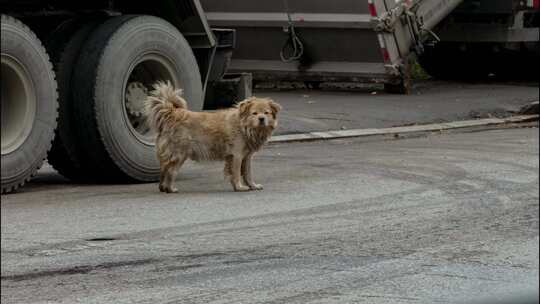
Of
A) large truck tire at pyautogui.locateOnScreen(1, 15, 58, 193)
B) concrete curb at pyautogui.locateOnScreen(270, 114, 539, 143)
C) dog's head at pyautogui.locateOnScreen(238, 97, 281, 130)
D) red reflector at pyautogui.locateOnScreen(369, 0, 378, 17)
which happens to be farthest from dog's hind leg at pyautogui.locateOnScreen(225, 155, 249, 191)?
red reflector at pyautogui.locateOnScreen(369, 0, 378, 17)

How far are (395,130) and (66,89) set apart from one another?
5.64 m

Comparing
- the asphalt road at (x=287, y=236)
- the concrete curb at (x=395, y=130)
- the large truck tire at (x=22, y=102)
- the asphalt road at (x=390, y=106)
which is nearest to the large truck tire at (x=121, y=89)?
the asphalt road at (x=287, y=236)

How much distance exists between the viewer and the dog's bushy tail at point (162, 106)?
9148 millimetres

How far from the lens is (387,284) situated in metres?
5.74

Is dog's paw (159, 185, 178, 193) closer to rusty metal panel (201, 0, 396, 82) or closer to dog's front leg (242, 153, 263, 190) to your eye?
dog's front leg (242, 153, 263, 190)

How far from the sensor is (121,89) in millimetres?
9438

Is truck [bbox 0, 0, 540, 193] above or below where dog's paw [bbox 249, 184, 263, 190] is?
above

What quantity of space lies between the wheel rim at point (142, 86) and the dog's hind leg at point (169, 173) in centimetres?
47

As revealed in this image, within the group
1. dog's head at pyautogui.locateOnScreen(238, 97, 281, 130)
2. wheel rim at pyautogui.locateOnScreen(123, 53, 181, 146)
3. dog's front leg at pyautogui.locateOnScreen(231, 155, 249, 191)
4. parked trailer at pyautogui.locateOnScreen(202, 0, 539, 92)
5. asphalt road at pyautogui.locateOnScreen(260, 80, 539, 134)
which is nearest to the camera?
dog's head at pyautogui.locateOnScreen(238, 97, 281, 130)

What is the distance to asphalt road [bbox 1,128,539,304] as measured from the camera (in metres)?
5.62

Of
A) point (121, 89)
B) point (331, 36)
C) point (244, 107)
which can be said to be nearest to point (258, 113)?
point (244, 107)

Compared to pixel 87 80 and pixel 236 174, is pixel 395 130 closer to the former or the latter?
pixel 236 174

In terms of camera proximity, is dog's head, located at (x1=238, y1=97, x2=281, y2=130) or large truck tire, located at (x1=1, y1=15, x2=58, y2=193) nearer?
large truck tire, located at (x1=1, y1=15, x2=58, y2=193)

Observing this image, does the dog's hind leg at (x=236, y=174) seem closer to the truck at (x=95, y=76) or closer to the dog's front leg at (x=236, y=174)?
the dog's front leg at (x=236, y=174)
